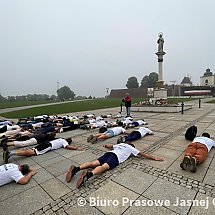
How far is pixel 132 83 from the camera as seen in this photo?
92812mm

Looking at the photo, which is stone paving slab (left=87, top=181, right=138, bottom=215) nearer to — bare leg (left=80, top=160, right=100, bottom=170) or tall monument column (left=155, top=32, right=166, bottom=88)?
bare leg (left=80, top=160, right=100, bottom=170)

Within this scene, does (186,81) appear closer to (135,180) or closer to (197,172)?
(197,172)

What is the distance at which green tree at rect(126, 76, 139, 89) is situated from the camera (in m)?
92.3

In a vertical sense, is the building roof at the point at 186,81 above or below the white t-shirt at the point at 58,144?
above

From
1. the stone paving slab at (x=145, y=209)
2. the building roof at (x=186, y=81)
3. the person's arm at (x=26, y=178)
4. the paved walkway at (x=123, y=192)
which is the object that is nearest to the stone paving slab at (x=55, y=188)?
the paved walkway at (x=123, y=192)

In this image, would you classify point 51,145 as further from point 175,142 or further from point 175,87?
point 175,87

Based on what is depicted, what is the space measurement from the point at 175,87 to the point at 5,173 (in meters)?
82.9

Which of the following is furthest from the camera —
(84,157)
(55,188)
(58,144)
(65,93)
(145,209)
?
(65,93)

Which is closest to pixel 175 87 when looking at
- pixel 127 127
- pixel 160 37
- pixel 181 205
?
pixel 160 37

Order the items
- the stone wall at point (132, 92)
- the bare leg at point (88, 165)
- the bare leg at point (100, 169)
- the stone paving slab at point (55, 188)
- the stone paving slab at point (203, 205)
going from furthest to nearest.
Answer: the stone wall at point (132, 92) < the bare leg at point (88, 165) < the bare leg at point (100, 169) < the stone paving slab at point (55, 188) < the stone paving slab at point (203, 205)

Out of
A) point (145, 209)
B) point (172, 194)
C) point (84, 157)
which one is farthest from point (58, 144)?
point (172, 194)

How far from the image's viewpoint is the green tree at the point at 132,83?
303ft

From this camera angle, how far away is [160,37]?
1833 centimetres

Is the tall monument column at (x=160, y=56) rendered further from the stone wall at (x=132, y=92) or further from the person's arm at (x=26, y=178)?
the stone wall at (x=132, y=92)
